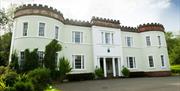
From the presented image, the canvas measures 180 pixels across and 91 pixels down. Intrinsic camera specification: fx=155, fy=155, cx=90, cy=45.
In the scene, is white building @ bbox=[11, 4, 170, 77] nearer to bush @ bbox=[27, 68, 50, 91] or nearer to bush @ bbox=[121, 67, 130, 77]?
bush @ bbox=[121, 67, 130, 77]

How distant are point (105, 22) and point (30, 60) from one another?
520 inches

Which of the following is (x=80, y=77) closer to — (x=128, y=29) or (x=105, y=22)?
(x=105, y=22)

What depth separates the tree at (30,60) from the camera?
50.7 ft

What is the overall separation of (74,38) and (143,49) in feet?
42.4

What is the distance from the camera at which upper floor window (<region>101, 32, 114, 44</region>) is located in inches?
931

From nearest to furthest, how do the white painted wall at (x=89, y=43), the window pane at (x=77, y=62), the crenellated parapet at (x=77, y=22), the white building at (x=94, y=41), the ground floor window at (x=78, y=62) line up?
the white painted wall at (x=89, y=43) < the white building at (x=94, y=41) < the ground floor window at (x=78, y=62) < the window pane at (x=77, y=62) < the crenellated parapet at (x=77, y=22)

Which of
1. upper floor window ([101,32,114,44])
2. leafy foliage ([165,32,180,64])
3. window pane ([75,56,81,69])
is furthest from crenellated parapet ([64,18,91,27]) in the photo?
leafy foliage ([165,32,180,64])

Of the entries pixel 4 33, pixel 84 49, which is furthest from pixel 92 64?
pixel 4 33

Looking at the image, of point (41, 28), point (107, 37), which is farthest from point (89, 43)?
point (41, 28)

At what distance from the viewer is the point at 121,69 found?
78.3ft

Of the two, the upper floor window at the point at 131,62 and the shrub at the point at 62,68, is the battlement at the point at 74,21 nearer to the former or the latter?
the upper floor window at the point at 131,62

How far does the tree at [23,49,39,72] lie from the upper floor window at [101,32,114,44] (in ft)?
35.3

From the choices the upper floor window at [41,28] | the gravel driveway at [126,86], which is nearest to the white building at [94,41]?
the upper floor window at [41,28]

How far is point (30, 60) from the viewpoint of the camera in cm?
1562
